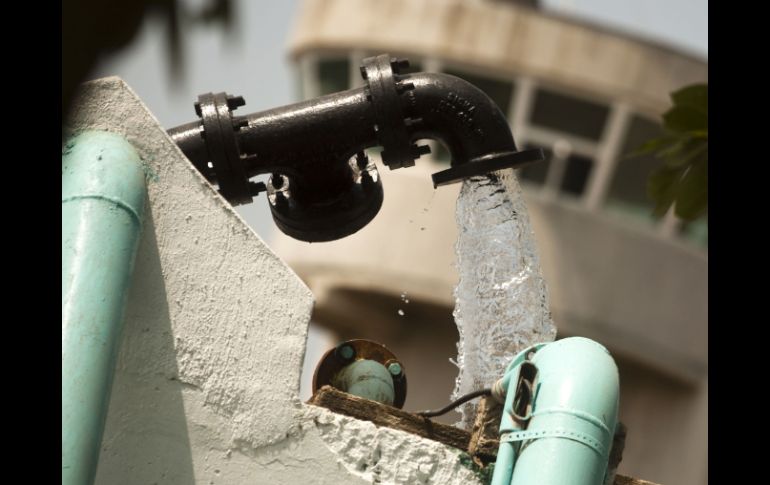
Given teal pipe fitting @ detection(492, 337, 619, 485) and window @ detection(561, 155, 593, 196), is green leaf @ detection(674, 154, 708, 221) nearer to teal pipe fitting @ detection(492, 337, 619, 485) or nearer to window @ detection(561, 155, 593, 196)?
teal pipe fitting @ detection(492, 337, 619, 485)

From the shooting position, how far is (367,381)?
14.7 ft

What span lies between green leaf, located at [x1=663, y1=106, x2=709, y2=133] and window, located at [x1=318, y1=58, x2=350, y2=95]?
1726 centimetres

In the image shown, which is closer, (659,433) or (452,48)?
(452,48)

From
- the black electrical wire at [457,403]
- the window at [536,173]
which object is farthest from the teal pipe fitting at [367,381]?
the window at [536,173]

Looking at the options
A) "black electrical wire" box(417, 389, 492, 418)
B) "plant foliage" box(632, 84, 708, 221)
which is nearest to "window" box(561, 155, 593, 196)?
"plant foliage" box(632, 84, 708, 221)

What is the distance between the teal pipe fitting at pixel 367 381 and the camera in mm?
4461
